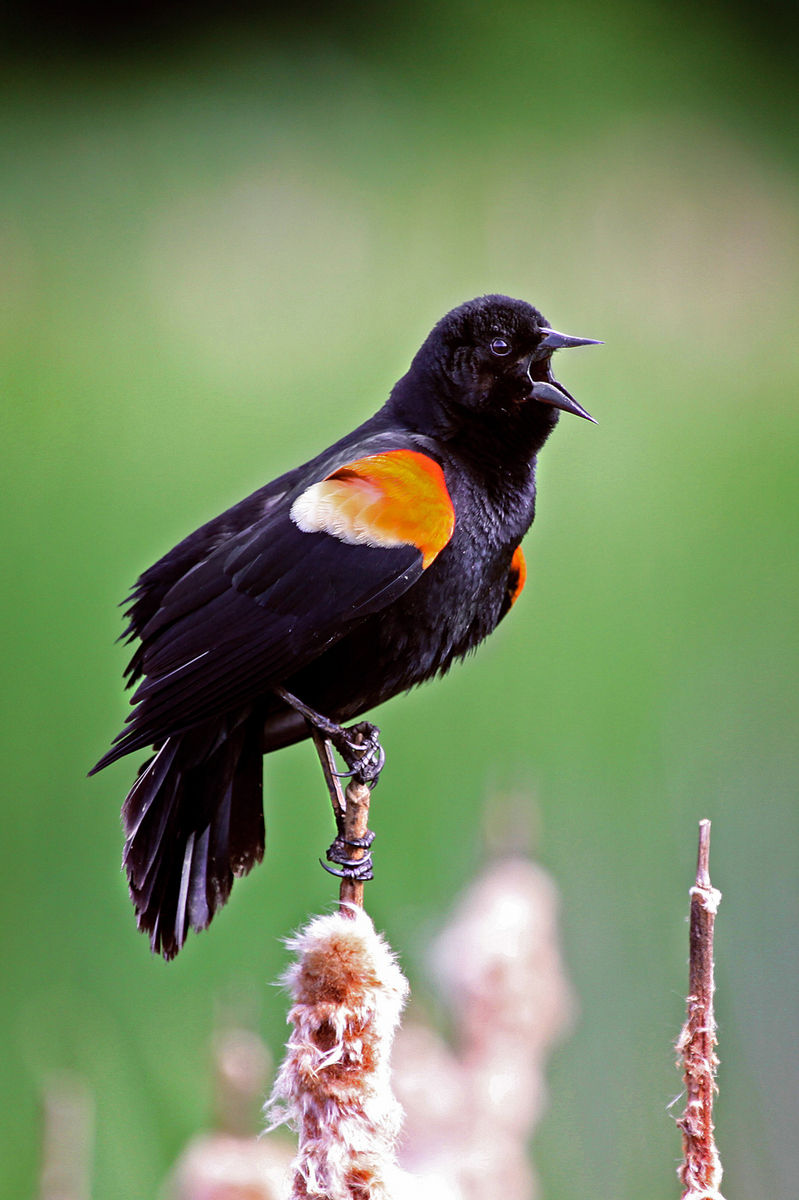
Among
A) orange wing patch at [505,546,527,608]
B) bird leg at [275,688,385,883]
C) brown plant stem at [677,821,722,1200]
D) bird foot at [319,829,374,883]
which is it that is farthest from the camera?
orange wing patch at [505,546,527,608]

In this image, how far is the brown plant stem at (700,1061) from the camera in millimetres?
536

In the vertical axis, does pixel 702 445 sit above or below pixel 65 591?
above

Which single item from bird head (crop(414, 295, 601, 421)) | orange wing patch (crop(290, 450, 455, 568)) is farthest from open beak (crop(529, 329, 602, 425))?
orange wing patch (crop(290, 450, 455, 568))

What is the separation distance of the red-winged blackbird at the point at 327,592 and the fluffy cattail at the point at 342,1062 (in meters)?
0.26

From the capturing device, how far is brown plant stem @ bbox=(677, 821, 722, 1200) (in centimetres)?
54

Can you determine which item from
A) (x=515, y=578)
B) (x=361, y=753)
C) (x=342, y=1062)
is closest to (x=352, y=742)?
(x=361, y=753)

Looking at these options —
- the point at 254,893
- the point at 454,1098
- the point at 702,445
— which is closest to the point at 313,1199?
the point at 454,1098

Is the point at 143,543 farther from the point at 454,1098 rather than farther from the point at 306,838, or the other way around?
the point at 454,1098

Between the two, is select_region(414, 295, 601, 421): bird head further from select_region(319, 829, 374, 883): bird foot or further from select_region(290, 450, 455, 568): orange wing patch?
select_region(319, 829, 374, 883): bird foot

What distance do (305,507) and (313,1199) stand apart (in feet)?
1.74

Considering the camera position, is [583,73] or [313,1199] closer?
[313,1199]

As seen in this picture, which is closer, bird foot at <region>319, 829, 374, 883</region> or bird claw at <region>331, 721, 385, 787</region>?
bird foot at <region>319, 829, 374, 883</region>

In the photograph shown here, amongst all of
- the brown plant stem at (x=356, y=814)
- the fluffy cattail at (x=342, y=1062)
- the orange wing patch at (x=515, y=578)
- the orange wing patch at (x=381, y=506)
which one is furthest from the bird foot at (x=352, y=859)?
the orange wing patch at (x=515, y=578)

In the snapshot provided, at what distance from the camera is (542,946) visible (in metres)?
0.88
